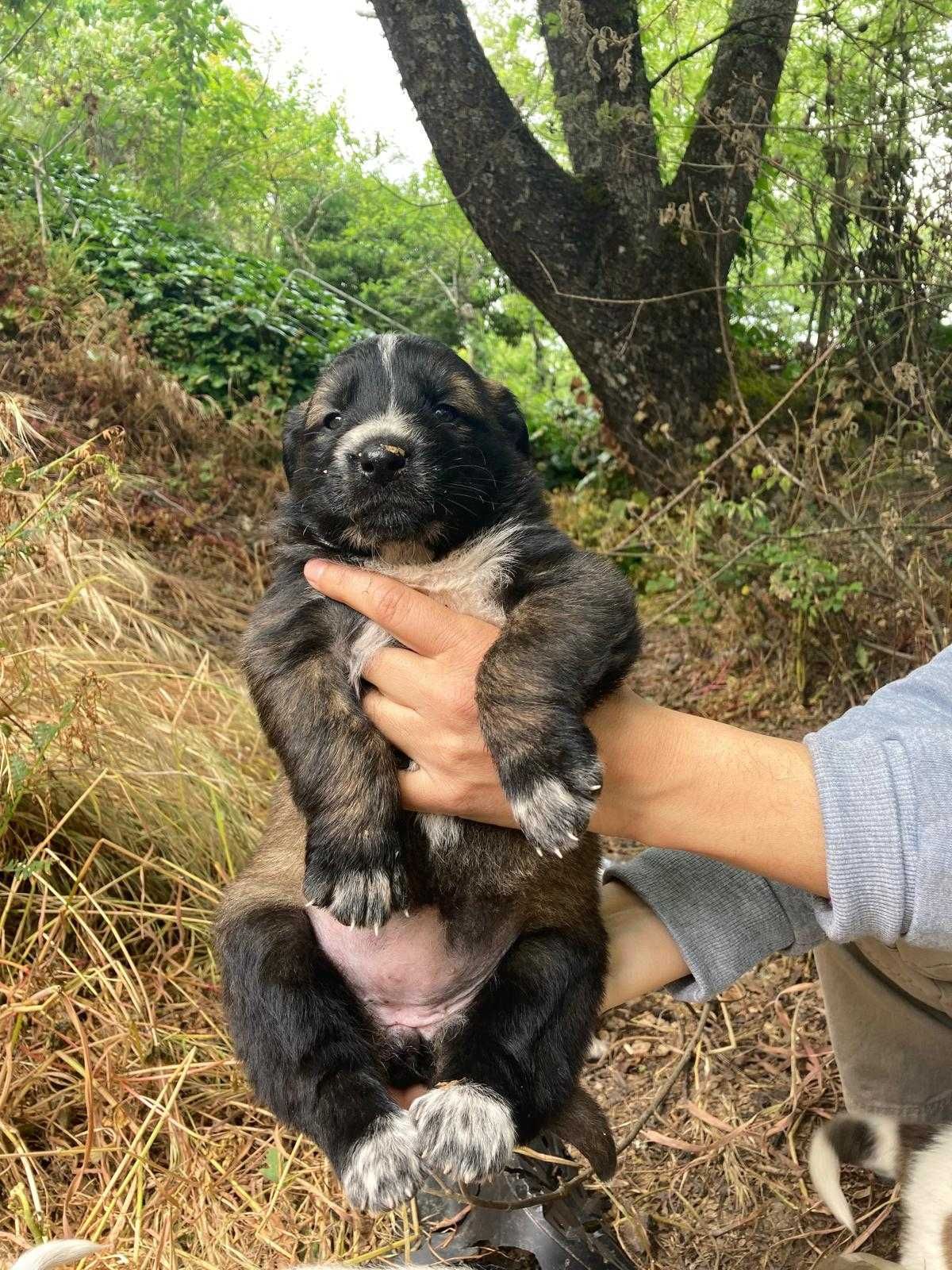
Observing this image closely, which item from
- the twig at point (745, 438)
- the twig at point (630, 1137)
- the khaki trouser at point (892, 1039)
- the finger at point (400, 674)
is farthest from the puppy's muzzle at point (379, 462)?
the twig at point (745, 438)

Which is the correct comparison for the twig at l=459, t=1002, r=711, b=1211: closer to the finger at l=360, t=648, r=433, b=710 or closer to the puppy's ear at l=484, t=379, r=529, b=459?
the finger at l=360, t=648, r=433, b=710

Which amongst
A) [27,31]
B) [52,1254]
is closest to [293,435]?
[52,1254]

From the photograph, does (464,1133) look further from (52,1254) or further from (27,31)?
(27,31)

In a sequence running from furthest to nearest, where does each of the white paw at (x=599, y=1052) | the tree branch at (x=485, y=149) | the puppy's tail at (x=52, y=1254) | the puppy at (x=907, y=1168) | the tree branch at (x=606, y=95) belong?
1. the tree branch at (x=485, y=149)
2. the tree branch at (x=606, y=95)
3. the white paw at (x=599, y=1052)
4. the puppy at (x=907, y=1168)
5. the puppy's tail at (x=52, y=1254)

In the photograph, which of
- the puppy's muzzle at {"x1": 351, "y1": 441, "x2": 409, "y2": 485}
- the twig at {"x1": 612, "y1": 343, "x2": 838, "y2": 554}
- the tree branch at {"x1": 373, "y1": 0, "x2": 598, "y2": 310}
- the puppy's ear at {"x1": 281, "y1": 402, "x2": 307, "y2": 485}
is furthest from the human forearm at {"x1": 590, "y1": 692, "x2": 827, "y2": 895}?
the tree branch at {"x1": 373, "y1": 0, "x2": 598, "y2": 310}

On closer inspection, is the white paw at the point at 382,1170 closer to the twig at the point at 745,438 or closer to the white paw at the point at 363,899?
the white paw at the point at 363,899

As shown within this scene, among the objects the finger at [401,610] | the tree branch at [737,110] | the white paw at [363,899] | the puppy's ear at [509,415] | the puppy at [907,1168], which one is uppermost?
the tree branch at [737,110]

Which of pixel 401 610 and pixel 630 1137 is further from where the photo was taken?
pixel 630 1137
